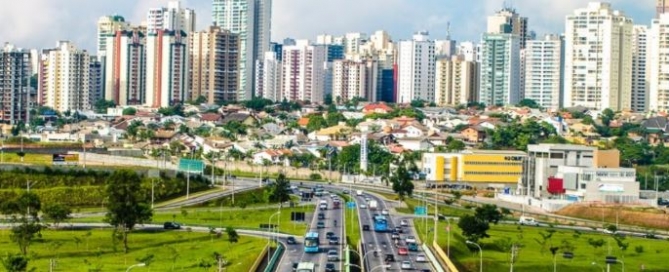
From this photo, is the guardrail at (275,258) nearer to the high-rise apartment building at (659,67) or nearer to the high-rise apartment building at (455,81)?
the high-rise apartment building at (659,67)

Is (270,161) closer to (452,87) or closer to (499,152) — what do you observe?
(499,152)

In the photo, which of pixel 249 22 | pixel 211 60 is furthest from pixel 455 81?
pixel 211 60

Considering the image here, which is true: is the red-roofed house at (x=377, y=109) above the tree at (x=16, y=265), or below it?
above

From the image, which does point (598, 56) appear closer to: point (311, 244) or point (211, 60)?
point (211, 60)

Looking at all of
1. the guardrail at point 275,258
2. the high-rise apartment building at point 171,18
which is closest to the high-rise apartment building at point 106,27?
the high-rise apartment building at point 171,18

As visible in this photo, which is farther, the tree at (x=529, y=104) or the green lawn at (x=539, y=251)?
the tree at (x=529, y=104)
